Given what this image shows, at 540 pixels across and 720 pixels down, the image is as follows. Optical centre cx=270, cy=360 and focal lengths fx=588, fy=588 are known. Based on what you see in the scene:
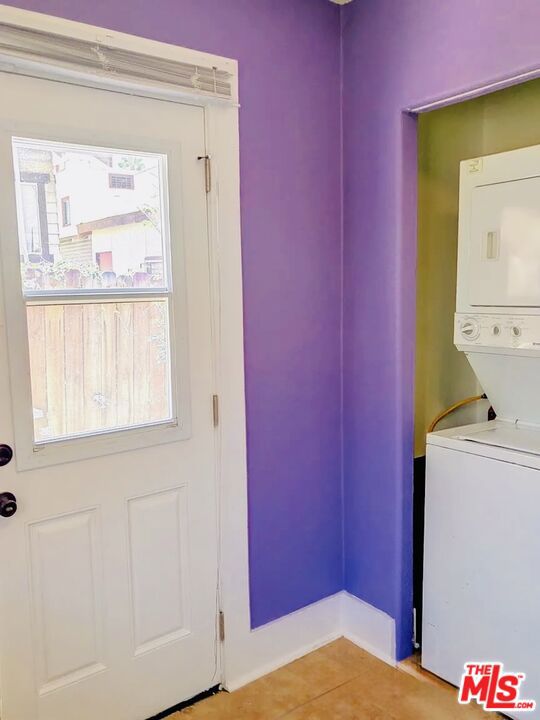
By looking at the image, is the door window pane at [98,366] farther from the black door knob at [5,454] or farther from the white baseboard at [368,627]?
the white baseboard at [368,627]

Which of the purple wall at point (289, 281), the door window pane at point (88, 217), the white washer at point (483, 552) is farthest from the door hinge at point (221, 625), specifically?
the door window pane at point (88, 217)

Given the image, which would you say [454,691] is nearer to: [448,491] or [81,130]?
[448,491]

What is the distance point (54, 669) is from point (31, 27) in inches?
71.2

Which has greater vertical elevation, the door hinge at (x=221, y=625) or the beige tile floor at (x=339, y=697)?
the door hinge at (x=221, y=625)

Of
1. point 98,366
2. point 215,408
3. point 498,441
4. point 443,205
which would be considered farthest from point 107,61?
point 498,441

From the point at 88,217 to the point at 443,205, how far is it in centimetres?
142

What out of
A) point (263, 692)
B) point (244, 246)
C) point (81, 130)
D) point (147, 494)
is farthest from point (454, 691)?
point (81, 130)

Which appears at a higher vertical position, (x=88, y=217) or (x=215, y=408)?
(x=88, y=217)

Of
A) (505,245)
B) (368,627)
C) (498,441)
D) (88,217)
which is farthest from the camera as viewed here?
(368,627)

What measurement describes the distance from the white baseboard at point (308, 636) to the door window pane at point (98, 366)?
94 centimetres

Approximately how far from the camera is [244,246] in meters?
2.03

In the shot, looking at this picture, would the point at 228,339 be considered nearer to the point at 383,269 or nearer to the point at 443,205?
the point at 383,269

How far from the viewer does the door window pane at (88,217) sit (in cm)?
163

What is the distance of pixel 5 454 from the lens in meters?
1.62
